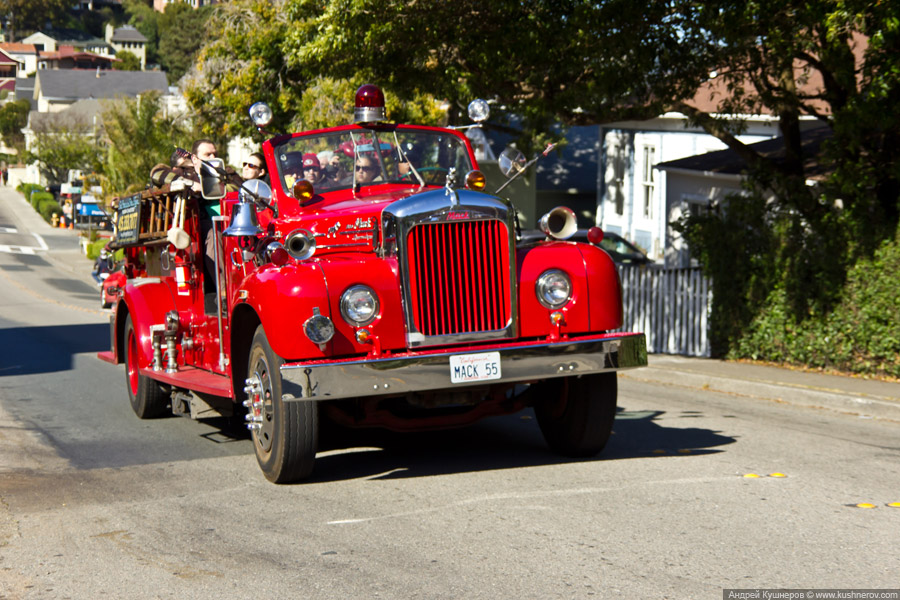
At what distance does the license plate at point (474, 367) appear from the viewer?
23.5ft

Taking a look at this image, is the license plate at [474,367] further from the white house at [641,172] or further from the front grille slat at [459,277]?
the white house at [641,172]

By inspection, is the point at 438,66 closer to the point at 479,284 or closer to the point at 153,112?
the point at 479,284

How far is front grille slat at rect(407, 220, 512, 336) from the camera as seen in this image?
24.0 ft

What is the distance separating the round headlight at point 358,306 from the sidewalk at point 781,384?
5.91 metres

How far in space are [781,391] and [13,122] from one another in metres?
119

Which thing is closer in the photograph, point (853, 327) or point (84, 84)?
point (853, 327)

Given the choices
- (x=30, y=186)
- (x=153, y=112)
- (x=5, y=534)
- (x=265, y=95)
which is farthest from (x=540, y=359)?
(x=30, y=186)

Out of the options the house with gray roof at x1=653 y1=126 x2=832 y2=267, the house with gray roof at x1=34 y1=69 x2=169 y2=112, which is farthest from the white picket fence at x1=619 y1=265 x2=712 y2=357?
the house with gray roof at x1=34 y1=69 x2=169 y2=112

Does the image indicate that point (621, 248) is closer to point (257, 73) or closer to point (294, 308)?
point (257, 73)

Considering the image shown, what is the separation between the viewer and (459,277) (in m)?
A: 7.39

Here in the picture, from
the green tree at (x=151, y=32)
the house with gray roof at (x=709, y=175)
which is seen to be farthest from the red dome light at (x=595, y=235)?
the green tree at (x=151, y=32)

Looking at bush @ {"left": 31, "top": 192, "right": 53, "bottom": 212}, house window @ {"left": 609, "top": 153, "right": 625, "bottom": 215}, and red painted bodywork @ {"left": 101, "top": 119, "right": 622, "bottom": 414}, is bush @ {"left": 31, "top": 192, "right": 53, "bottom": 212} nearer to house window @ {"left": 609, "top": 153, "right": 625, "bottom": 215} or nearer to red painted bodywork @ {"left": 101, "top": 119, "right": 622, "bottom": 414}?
house window @ {"left": 609, "top": 153, "right": 625, "bottom": 215}

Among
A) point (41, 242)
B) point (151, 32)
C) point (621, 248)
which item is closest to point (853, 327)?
point (621, 248)

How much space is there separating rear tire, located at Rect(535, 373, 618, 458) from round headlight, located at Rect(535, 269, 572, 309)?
807mm
